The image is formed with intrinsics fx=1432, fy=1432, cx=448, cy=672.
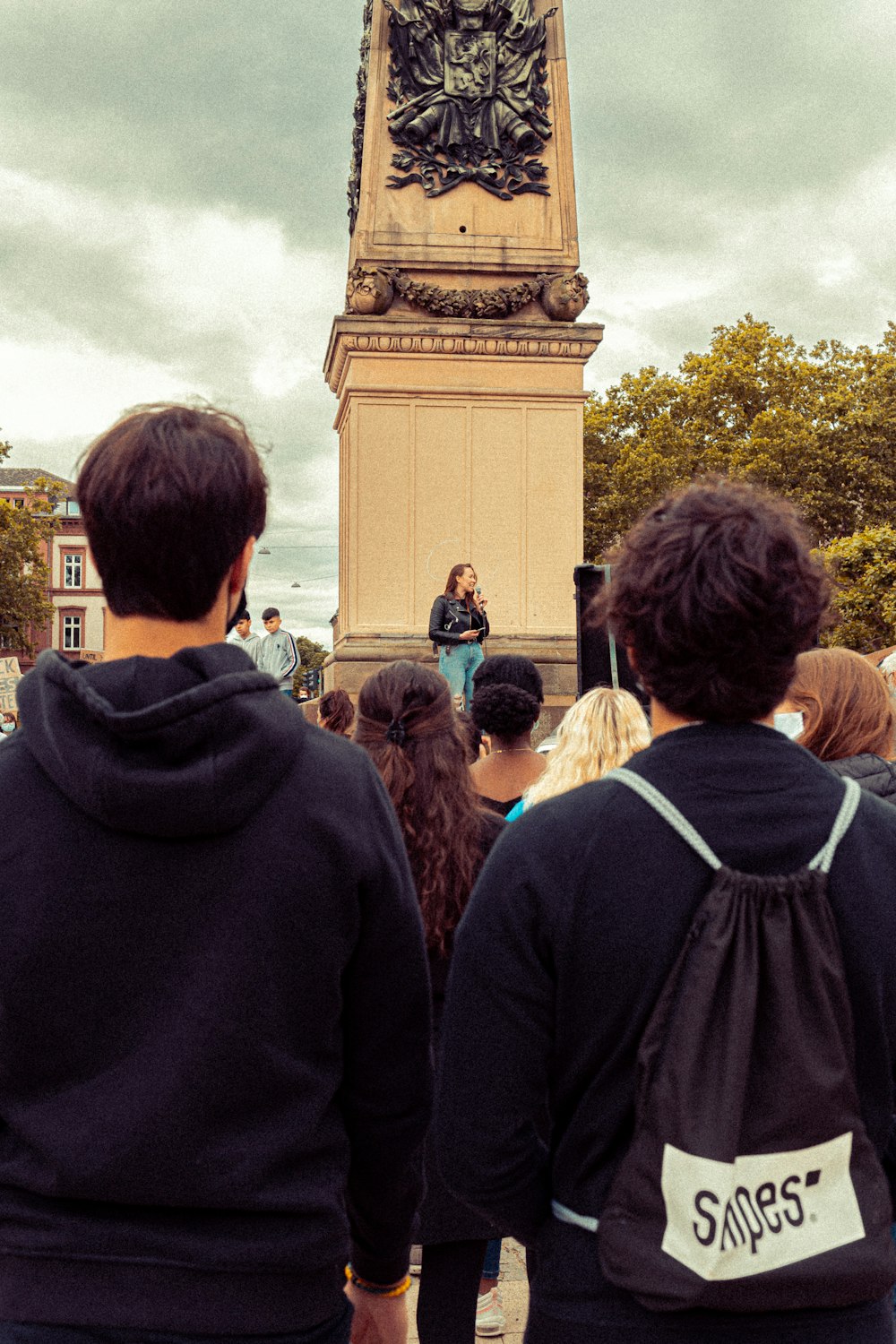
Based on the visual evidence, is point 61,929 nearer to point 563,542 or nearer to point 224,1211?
point 224,1211

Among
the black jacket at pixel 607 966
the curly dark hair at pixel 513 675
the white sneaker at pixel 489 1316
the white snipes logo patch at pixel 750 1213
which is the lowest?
the white sneaker at pixel 489 1316

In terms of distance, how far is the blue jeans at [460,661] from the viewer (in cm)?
1292

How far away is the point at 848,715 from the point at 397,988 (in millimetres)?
2204

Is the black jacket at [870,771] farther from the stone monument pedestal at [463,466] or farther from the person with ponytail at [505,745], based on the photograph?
the stone monument pedestal at [463,466]

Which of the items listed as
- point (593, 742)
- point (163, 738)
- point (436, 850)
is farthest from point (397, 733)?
point (163, 738)

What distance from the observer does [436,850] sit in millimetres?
3270

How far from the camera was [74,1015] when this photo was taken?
1724 millimetres

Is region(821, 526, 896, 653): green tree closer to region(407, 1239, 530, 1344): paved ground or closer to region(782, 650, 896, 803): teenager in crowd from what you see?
region(407, 1239, 530, 1344): paved ground

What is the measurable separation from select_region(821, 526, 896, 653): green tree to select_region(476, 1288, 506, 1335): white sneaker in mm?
25833

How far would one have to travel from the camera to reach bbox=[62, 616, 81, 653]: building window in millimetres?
89125

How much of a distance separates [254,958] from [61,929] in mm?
233

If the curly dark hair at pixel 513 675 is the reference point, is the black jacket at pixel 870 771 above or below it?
below

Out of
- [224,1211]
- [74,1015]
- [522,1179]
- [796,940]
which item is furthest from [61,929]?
[796,940]

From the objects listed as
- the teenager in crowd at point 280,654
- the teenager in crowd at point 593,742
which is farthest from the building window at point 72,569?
the teenager in crowd at point 593,742
